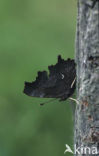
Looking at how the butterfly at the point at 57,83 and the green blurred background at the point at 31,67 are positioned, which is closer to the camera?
the butterfly at the point at 57,83

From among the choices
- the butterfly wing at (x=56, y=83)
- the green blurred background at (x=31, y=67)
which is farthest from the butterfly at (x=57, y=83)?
the green blurred background at (x=31, y=67)

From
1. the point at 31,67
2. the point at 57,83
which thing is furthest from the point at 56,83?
the point at 31,67

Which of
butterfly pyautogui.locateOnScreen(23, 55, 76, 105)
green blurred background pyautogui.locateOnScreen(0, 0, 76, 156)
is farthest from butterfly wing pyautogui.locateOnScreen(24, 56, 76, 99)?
green blurred background pyautogui.locateOnScreen(0, 0, 76, 156)

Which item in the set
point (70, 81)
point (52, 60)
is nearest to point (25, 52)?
point (52, 60)

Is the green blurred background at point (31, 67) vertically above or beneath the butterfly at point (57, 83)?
above

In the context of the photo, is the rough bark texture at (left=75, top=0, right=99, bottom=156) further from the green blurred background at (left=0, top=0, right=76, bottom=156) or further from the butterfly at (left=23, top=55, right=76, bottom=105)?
the green blurred background at (left=0, top=0, right=76, bottom=156)

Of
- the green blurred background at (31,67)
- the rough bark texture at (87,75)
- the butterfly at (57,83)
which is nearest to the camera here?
the rough bark texture at (87,75)

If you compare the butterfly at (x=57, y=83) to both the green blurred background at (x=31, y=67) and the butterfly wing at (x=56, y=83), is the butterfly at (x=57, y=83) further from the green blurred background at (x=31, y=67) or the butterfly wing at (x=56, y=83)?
the green blurred background at (x=31, y=67)
